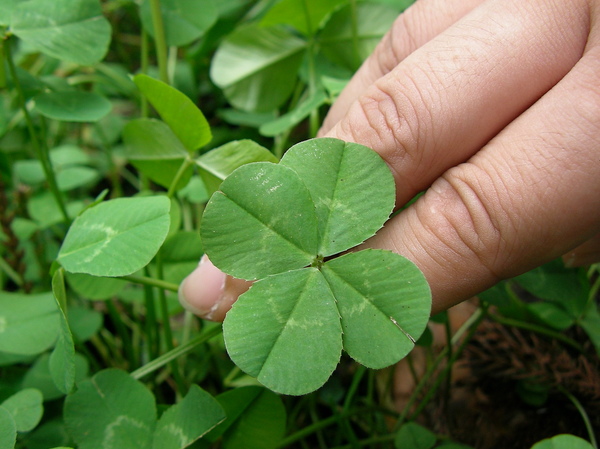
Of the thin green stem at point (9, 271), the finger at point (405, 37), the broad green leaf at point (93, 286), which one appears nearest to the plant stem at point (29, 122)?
the broad green leaf at point (93, 286)

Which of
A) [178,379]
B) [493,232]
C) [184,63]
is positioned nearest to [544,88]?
[493,232]

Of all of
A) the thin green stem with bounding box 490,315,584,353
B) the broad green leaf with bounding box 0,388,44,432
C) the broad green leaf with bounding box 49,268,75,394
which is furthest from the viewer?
the thin green stem with bounding box 490,315,584,353

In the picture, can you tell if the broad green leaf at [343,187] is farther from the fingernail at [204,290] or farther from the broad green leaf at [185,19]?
the broad green leaf at [185,19]

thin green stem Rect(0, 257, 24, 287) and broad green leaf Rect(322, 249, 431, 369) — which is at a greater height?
broad green leaf Rect(322, 249, 431, 369)

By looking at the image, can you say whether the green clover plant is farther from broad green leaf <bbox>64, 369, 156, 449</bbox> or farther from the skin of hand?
broad green leaf <bbox>64, 369, 156, 449</bbox>

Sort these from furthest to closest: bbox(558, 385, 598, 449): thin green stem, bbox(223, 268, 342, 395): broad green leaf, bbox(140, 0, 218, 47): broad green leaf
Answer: bbox(140, 0, 218, 47): broad green leaf
bbox(558, 385, 598, 449): thin green stem
bbox(223, 268, 342, 395): broad green leaf

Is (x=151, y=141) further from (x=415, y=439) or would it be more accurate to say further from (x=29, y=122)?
(x=415, y=439)

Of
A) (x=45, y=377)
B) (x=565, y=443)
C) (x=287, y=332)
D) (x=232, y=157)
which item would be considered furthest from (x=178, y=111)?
(x=565, y=443)

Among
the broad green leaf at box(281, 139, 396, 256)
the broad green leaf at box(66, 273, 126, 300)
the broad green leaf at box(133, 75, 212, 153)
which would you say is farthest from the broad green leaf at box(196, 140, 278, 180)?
the broad green leaf at box(66, 273, 126, 300)
